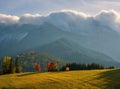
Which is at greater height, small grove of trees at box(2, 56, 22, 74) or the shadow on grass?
small grove of trees at box(2, 56, 22, 74)

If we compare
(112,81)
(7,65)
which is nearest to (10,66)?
(7,65)

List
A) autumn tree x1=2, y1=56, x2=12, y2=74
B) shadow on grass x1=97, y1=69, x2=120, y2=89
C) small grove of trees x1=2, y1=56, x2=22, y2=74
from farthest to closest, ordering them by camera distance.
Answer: autumn tree x1=2, y1=56, x2=12, y2=74
small grove of trees x1=2, y1=56, x2=22, y2=74
shadow on grass x1=97, y1=69, x2=120, y2=89

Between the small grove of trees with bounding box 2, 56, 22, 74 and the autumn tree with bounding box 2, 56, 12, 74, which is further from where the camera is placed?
the autumn tree with bounding box 2, 56, 12, 74

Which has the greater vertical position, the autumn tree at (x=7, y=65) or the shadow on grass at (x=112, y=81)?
the autumn tree at (x=7, y=65)

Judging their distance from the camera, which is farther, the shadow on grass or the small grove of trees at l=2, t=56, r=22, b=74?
the small grove of trees at l=2, t=56, r=22, b=74

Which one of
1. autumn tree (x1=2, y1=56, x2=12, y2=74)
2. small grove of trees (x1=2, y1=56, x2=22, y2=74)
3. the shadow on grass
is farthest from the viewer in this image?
autumn tree (x1=2, y1=56, x2=12, y2=74)

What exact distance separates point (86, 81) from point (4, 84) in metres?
25.7

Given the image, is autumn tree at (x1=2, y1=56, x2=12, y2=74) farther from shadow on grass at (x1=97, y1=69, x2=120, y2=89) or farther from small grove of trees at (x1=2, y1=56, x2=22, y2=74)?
shadow on grass at (x1=97, y1=69, x2=120, y2=89)

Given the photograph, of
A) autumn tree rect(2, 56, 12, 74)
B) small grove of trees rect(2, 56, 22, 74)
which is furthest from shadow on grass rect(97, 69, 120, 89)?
autumn tree rect(2, 56, 12, 74)

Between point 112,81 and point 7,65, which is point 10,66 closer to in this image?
point 7,65

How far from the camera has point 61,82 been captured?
337 feet

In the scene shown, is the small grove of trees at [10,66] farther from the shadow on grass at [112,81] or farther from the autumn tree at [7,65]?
the shadow on grass at [112,81]

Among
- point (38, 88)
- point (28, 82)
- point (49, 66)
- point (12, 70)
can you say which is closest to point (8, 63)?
point (12, 70)

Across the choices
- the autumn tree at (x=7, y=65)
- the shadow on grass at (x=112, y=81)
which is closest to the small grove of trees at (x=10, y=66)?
the autumn tree at (x=7, y=65)
